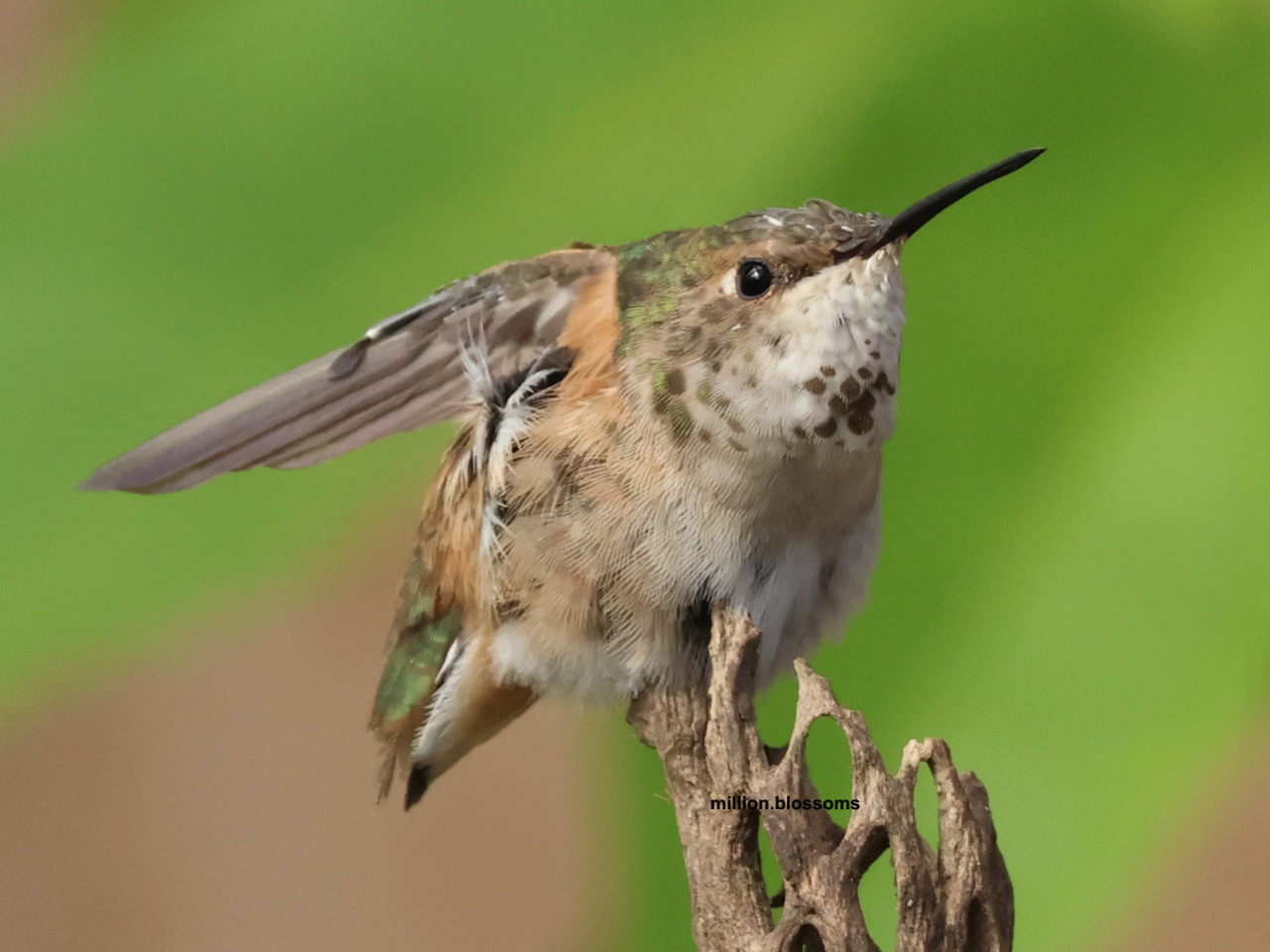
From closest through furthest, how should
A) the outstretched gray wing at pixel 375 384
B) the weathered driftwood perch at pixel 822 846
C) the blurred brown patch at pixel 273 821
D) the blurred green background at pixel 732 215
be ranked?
the weathered driftwood perch at pixel 822 846 < the outstretched gray wing at pixel 375 384 < the blurred green background at pixel 732 215 < the blurred brown patch at pixel 273 821

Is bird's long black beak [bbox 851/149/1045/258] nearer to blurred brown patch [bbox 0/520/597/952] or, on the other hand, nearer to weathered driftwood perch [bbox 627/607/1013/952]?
weathered driftwood perch [bbox 627/607/1013/952]

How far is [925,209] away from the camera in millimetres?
603

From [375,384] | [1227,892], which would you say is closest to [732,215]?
[375,384]

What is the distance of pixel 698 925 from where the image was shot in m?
0.67

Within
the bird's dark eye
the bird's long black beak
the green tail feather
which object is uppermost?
the bird's long black beak

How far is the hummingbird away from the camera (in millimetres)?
624

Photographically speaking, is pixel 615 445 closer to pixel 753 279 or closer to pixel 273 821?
pixel 753 279

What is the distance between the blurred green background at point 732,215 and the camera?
0.87m

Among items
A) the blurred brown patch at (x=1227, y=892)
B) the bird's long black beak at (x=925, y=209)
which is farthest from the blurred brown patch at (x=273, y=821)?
the bird's long black beak at (x=925, y=209)

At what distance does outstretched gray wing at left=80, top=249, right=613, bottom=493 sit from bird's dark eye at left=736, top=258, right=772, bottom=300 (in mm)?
119

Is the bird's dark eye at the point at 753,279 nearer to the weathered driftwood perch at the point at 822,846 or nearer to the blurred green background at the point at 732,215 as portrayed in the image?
the weathered driftwood perch at the point at 822,846

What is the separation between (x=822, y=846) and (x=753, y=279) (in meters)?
0.28

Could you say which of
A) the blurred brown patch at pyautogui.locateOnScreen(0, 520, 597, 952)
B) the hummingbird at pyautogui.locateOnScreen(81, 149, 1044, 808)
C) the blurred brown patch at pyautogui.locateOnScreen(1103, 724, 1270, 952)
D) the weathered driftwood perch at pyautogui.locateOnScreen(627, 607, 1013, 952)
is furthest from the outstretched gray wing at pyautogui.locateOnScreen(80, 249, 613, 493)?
the blurred brown patch at pyautogui.locateOnScreen(1103, 724, 1270, 952)

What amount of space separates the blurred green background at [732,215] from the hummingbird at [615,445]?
6.1 inches
